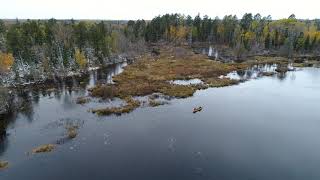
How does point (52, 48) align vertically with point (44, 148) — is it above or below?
above

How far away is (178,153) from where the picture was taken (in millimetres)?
35812

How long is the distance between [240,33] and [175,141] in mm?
113469

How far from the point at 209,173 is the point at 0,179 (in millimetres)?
21890

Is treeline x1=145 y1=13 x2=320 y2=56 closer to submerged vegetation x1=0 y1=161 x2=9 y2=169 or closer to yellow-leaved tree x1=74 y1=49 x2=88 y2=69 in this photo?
yellow-leaved tree x1=74 y1=49 x2=88 y2=69

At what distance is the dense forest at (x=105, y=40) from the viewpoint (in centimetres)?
7669

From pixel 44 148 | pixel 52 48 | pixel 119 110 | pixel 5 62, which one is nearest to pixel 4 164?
pixel 44 148

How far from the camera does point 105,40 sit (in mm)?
96125

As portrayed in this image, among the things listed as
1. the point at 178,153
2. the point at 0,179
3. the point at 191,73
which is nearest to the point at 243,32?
the point at 191,73

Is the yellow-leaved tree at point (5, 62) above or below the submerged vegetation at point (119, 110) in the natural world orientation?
above

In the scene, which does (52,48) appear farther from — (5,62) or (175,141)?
(175,141)

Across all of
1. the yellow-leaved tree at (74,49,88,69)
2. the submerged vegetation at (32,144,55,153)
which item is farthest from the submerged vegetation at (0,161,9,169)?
the yellow-leaved tree at (74,49,88,69)

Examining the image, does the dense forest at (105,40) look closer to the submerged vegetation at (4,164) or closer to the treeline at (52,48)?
the treeline at (52,48)

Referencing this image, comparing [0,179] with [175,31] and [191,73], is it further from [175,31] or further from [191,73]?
[175,31]

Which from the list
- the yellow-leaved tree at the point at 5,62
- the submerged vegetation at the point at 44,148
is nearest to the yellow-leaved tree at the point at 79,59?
the yellow-leaved tree at the point at 5,62
